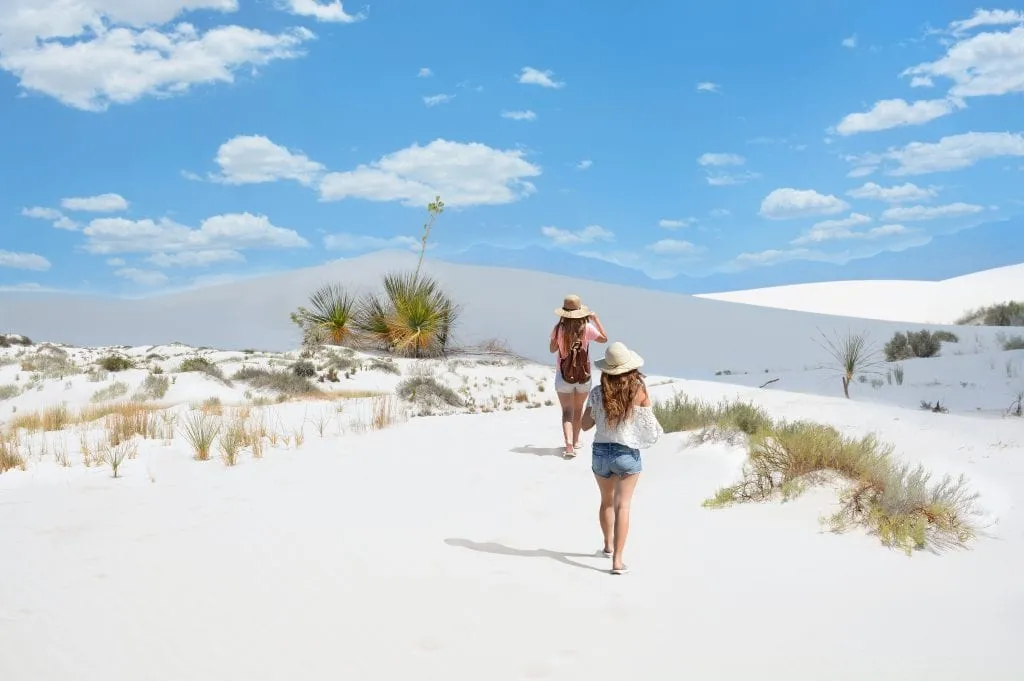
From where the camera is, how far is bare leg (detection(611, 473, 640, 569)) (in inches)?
193

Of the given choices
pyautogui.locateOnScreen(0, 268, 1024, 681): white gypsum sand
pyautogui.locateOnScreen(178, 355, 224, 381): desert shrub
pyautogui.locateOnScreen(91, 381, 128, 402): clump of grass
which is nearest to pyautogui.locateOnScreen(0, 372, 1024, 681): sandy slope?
pyautogui.locateOnScreen(0, 268, 1024, 681): white gypsum sand

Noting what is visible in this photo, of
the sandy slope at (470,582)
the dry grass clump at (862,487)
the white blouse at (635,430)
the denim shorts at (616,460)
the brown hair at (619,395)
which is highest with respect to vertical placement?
the brown hair at (619,395)

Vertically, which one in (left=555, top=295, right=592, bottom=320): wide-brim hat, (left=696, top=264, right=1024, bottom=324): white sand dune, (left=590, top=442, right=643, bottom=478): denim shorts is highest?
(left=696, top=264, right=1024, bottom=324): white sand dune

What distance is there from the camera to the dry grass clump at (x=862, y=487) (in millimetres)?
5594

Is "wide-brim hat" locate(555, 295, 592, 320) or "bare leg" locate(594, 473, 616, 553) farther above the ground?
"wide-brim hat" locate(555, 295, 592, 320)

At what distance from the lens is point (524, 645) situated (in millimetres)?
3973

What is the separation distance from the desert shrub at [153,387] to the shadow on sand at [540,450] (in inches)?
306

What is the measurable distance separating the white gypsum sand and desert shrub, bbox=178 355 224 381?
5.69m

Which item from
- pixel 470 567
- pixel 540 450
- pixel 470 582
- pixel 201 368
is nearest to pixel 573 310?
pixel 540 450

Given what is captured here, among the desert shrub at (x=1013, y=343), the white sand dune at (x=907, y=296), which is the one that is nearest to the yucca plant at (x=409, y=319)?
the desert shrub at (x=1013, y=343)

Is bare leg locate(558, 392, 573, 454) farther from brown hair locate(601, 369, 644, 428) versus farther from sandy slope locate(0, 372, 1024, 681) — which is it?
brown hair locate(601, 369, 644, 428)

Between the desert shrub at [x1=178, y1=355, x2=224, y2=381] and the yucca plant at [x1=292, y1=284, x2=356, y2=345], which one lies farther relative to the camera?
the yucca plant at [x1=292, y1=284, x2=356, y2=345]

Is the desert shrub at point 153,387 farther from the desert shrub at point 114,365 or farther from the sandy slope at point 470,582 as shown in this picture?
the sandy slope at point 470,582

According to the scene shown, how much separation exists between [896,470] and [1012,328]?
16.0 m
